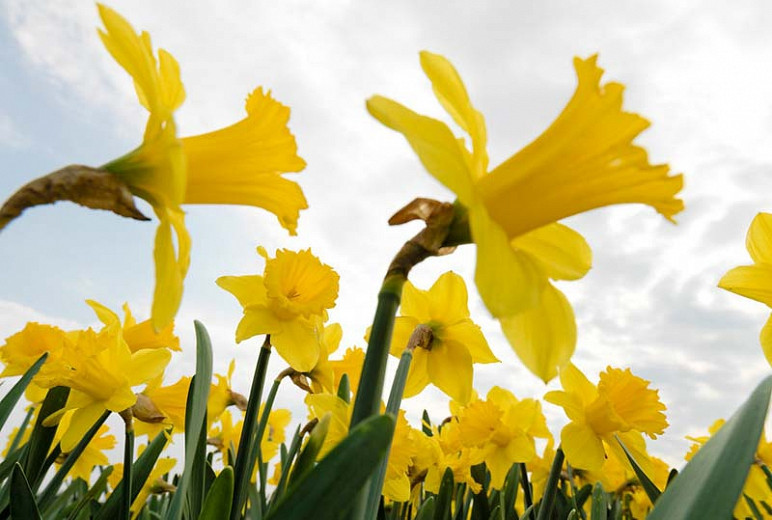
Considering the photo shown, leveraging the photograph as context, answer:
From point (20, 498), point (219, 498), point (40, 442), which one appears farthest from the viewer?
point (40, 442)

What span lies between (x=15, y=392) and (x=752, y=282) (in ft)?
7.75

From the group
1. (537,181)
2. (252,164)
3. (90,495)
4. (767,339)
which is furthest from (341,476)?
(767,339)

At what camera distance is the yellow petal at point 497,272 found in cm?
84

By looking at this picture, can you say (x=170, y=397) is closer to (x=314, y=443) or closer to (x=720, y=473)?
(x=314, y=443)

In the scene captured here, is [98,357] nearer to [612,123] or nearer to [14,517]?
[14,517]

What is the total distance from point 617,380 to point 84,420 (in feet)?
5.93

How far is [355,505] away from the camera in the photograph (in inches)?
33.9

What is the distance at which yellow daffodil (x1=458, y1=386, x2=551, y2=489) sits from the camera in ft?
8.57

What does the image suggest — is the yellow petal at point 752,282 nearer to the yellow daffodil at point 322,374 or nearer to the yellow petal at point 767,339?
the yellow petal at point 767,339

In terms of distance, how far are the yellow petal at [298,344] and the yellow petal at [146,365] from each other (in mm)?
345

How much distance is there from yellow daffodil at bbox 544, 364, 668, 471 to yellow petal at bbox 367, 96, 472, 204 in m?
1.47

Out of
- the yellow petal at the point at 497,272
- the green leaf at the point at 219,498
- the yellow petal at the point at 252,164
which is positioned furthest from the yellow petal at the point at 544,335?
the green leaf at the point at 219,498

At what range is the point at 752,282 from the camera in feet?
6.63

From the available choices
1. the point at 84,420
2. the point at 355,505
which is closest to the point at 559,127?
the point at 355,505
